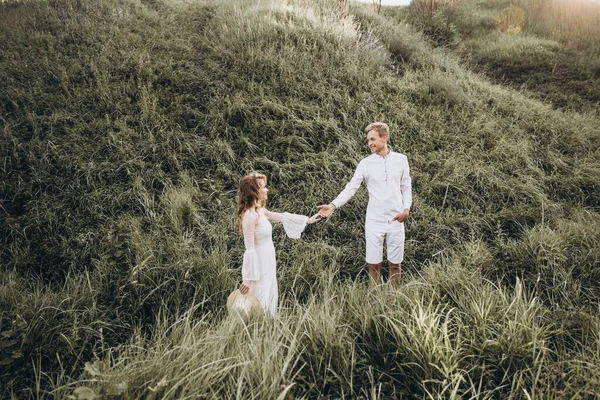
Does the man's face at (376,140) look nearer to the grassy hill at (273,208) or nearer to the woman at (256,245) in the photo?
the woman at (256,245)

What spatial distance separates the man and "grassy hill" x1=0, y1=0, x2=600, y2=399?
0.44 metres

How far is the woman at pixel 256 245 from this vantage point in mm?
3164

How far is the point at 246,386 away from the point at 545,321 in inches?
95.9

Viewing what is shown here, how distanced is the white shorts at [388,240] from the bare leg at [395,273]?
0.08 m

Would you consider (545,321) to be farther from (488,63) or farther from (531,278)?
(488,63)

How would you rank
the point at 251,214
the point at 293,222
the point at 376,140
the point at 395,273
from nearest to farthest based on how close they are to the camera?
1. the point at 251,214
2. the point at 293,222
3. the point at 376,140
4. the point at 395,273

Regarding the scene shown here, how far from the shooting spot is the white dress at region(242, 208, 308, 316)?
3162mm

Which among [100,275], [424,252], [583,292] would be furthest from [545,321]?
[100,275]

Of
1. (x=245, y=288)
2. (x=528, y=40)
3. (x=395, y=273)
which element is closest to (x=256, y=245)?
(x=245, y=288)

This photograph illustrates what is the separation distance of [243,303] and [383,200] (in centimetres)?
184

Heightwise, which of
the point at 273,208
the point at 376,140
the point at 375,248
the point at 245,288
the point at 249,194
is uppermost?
the point at 376,140

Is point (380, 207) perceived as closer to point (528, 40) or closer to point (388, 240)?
point (388, 240)

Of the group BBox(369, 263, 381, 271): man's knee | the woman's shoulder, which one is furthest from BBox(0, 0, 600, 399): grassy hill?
the woman's shoulder

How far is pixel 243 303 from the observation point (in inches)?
124
